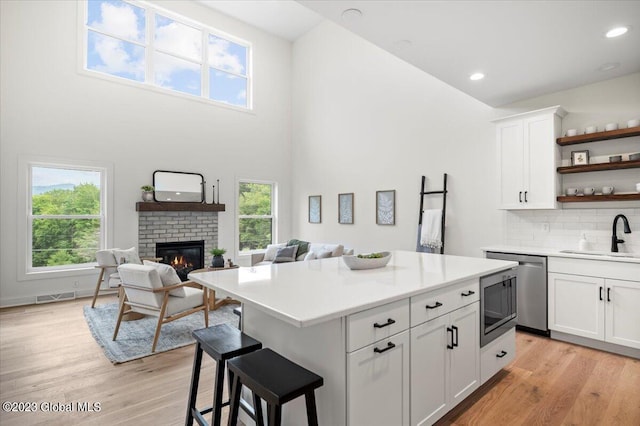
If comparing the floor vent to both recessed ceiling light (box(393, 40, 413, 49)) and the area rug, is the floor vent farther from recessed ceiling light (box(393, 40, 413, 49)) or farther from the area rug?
recessed ceiling light (box(393, 40, 413, 49))

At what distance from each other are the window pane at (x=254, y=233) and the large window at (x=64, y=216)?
103 inches

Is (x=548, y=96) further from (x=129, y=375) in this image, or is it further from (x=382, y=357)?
(x=129, y=375)

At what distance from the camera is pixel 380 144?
610 cm

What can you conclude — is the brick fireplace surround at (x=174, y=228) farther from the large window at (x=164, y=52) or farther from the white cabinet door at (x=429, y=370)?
the white cabinet door at (x=429, y=370)

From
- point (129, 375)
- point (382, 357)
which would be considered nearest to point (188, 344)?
point (129, 375)

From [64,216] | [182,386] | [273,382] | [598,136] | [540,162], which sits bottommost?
[182,386]

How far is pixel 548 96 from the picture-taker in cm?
405

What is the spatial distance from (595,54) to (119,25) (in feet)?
22.6

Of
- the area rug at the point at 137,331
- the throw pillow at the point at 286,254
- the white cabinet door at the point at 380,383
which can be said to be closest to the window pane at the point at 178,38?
the throw pillow at the point at 286,254

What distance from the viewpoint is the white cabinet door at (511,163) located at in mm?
3984

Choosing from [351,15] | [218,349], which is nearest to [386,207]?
[351,15]

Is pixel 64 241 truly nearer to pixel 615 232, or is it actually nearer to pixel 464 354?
pixel 464 354

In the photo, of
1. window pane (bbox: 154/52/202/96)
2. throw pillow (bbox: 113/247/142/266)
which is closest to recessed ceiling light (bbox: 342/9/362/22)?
throw pillow (bbox: 113/247/142/266)

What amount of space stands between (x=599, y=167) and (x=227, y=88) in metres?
6.54
